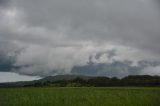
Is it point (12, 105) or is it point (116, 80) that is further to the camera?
point (116, 80)

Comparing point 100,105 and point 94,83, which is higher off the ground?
point 94,83

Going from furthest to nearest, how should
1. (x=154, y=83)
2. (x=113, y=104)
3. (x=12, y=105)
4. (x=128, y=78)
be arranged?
(x=128, y=78)
(x=154, y=83)
(x=113, y=104)
(x=12, y=105)

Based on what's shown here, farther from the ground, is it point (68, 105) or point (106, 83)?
point (106, 83)

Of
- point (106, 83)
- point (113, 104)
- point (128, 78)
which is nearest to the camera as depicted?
point (113, 104)

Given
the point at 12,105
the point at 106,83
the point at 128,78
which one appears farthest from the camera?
the point at 128,78

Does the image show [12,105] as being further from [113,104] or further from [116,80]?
[116,80]

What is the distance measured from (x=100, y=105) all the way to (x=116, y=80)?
530ft

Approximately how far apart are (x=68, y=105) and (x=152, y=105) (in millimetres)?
9052

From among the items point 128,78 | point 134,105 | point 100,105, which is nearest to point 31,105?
point 100,105

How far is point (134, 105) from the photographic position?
29891 mm

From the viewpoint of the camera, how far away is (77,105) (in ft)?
94.4

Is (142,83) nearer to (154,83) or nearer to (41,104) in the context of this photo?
(154,83)

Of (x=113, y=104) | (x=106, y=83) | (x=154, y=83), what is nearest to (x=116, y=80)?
(x=106, y=83)

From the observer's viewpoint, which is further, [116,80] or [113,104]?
[116,80]
